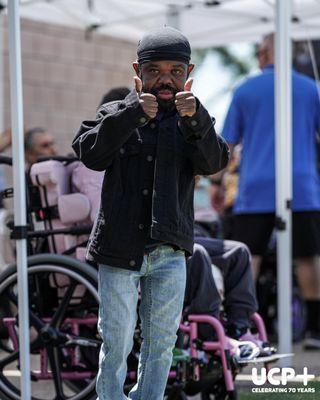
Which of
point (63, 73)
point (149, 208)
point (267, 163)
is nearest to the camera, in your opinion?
point (149, 208)

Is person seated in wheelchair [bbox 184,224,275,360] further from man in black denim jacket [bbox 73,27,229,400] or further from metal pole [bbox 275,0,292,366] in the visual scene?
man in black denim jacket [bbox 73,27,229,400]

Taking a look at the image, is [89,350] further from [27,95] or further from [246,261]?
[27,95]

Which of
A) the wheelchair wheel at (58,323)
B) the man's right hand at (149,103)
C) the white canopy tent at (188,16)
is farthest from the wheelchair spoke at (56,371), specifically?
the white canopy tent at (188,16)

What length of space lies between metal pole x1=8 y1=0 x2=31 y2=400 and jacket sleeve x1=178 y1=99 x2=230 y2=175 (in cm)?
94

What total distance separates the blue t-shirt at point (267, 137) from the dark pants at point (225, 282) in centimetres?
143

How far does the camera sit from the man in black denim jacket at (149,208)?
3.70 meters

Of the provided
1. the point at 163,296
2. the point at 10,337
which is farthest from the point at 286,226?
the point at 163,296

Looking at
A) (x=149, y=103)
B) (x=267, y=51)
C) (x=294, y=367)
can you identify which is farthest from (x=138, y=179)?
(x=267, y=51)

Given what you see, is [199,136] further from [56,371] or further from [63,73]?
[63,73]

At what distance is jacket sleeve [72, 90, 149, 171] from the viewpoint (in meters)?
3.59

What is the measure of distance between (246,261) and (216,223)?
1874 mm

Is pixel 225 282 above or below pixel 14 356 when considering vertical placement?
above

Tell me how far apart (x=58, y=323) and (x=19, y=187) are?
0.75 metres

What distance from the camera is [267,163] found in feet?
22.0
